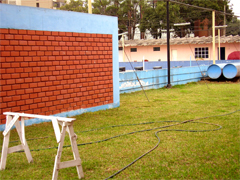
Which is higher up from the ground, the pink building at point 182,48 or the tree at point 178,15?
the tree at point 178,15

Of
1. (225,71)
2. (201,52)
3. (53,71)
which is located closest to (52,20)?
(53,71)

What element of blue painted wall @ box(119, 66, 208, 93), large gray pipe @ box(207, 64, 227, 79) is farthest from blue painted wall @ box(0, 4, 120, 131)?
large gray pipe @ box(207, 64, 227, 79)

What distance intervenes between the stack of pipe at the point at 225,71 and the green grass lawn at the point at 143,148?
410 inches

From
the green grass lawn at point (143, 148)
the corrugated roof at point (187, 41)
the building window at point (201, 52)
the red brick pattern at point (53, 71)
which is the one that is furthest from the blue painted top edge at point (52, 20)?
the building window at point (201, 52)

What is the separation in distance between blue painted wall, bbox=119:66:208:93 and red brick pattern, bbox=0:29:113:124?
161 inches

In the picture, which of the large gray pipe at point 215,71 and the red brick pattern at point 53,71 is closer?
the red brick pattern at point 53,71

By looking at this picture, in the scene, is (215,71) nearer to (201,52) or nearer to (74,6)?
(201,52)

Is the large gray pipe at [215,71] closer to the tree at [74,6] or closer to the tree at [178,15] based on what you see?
the tree at [178,15]

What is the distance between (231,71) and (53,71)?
14.4 meters

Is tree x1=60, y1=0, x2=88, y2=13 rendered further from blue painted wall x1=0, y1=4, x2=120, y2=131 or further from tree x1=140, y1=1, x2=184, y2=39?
blue painted wall x1=0, y1=4, x2=120, y2=131

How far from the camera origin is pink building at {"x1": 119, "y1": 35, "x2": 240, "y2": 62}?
34.2m

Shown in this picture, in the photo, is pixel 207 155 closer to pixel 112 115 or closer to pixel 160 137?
pixel 160 137

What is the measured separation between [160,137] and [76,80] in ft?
12.7

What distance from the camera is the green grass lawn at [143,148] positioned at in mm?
4684
